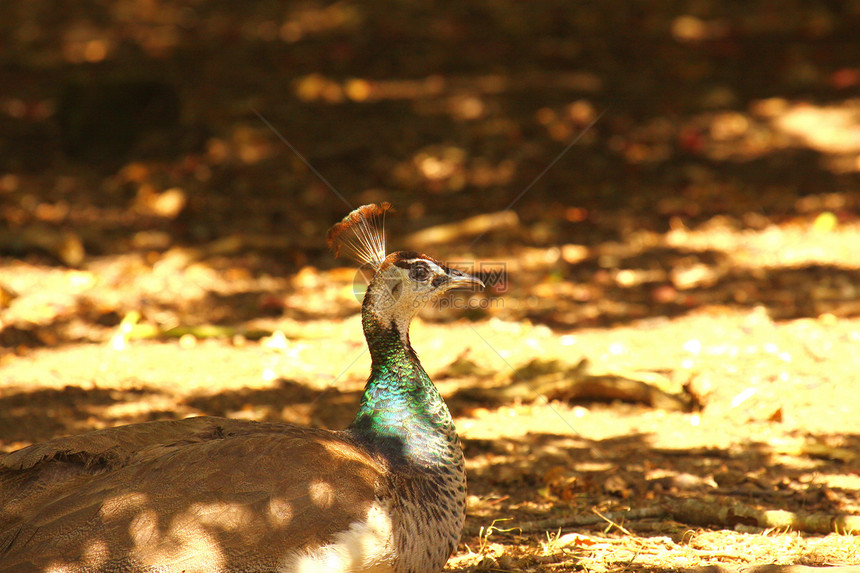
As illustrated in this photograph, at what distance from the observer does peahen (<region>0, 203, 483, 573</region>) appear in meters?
3.02

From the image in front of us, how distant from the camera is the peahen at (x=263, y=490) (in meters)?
3.02

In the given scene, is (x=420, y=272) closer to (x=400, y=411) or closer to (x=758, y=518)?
(x=400, y=411)

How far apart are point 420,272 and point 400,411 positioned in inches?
21.8

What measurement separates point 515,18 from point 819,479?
10156 millimetres

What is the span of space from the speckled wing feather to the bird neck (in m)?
0.16

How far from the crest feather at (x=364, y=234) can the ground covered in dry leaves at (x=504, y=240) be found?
1290 mm

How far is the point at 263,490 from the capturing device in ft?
10.4

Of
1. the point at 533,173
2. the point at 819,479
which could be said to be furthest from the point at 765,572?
the point at 533,173

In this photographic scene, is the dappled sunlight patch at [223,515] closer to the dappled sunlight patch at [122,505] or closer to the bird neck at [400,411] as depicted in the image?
the dappled sunlight patch at [122,505]

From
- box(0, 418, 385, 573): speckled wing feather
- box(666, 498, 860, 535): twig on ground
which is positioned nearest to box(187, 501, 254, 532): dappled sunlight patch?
box(0, 418, 385, 573): speckled wing feather

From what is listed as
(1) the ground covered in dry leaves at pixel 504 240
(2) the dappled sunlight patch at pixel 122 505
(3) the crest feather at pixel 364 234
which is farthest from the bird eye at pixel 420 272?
(2) the dappled sunlight patch at pixel 122 505

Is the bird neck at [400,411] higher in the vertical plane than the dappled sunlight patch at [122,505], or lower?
higher

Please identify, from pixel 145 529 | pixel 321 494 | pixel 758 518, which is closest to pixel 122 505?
pixel 145 529

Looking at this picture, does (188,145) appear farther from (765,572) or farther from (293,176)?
(765,572)
